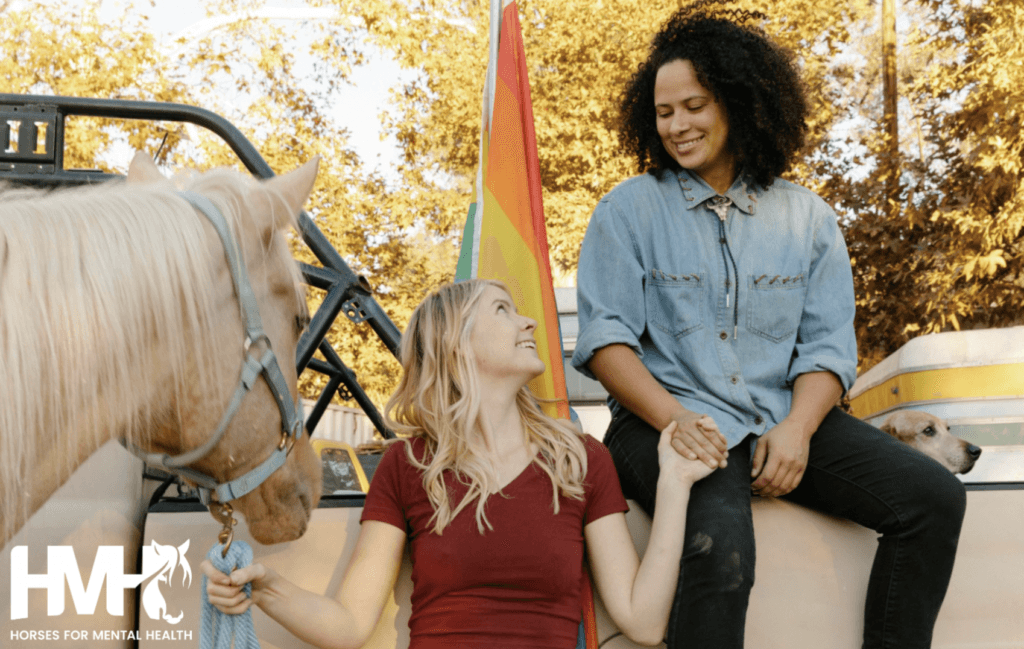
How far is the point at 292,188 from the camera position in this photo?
1.59 meters

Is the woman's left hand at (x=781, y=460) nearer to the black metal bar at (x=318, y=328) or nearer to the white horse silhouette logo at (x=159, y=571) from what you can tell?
the black metal bar at (x=318, y=328)

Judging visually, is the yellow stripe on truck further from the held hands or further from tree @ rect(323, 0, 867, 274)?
tree @ rect(323, 0, 867, 274)

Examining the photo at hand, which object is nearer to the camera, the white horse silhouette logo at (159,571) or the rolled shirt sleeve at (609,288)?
the white horse silhouette logo at (159,571)

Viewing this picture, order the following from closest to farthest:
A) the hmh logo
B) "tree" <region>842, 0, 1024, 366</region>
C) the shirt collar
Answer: the hmh logo, the shirt collar, "tree" <region>842, 0, 1024, 366</region>

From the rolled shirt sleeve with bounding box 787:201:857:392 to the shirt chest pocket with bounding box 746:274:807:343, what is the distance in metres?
0.05

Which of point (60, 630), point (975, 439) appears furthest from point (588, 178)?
point (60, 630)

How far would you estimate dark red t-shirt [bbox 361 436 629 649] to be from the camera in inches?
71.7

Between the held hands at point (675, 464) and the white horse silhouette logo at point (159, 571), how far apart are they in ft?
3.58

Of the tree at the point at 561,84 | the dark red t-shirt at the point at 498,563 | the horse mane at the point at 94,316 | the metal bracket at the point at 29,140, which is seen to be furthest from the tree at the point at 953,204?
the horse mane at the point at 94,316

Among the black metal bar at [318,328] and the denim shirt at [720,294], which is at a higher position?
the denim shirt at [720,294]

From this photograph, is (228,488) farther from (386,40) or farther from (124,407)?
(386,40)

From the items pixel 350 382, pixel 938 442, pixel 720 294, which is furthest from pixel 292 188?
pixel 938 442

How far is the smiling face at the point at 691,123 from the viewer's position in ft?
7.69

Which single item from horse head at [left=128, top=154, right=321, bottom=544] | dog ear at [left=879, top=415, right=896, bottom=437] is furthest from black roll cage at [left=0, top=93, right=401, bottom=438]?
dog ear at [left=879, top=415, right=896, bottom=437]
